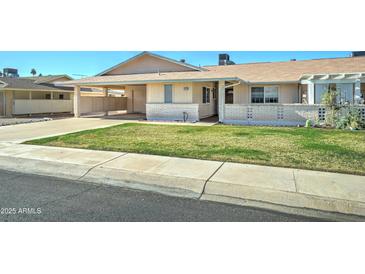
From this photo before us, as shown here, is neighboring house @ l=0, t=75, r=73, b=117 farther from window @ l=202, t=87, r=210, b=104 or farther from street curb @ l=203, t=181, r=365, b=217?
A: street curb @ l=203, t=181, r=365, b=217

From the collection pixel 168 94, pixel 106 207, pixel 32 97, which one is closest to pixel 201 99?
pixel 168 94

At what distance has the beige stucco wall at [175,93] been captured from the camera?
1841 cm

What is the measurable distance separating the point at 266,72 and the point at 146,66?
946 centimetres

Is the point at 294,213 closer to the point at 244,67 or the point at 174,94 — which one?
the point at 174,94

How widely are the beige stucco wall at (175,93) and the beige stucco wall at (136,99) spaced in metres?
6.80

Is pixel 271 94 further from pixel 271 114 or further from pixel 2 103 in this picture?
pixel 2 103

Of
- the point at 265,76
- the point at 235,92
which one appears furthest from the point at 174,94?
the point at 265,76

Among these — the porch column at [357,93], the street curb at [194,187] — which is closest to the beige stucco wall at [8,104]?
the street curb at [194,187]

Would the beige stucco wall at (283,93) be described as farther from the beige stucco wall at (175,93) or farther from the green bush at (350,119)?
the green bush at (350,119)

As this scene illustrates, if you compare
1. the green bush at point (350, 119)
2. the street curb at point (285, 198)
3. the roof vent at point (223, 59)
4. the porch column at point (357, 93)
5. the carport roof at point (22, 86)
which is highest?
the roof vent at point (223, 59)

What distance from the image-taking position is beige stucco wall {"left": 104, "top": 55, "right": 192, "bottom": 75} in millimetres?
21844

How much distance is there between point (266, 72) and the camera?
21.2 meters

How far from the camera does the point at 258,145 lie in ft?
29.4

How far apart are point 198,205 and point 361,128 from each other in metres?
12.3
